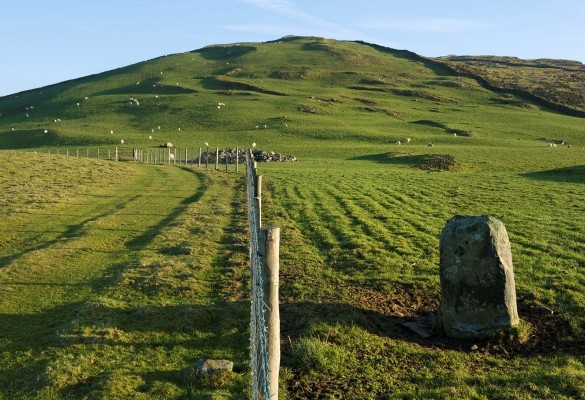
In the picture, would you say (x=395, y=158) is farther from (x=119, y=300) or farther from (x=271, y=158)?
(x=119, y=300)

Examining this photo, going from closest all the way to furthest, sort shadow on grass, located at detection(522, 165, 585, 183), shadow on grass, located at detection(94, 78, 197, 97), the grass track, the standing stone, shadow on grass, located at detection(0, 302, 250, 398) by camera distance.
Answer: shadow on grass, located at detection(0, 302, 250, 398) < the grass track < the standing stone < shadow on grass, located at detection(522, 165, 585, 183) < shadow on grass, located at detection(94, 78, 197, 97)

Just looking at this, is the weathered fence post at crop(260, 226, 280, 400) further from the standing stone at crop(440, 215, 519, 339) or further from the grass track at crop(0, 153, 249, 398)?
the standing stone at crop(440, 215, 519, 339)

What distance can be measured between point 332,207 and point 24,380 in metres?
18.1

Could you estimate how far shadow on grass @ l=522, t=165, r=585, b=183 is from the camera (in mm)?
36406

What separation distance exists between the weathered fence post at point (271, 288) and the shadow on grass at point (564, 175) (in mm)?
32746

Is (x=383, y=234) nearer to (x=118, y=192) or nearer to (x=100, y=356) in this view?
(x=100, y=356)

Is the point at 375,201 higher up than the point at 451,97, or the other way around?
the point at 451,97

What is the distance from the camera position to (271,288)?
8.37 m

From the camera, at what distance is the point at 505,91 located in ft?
432

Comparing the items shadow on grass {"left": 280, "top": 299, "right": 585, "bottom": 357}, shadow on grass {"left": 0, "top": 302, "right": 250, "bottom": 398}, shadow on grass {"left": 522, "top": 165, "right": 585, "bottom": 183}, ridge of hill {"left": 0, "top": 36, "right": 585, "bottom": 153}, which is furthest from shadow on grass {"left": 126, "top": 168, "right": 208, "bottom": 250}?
ridge of hill {"left": 0, "top": 36, "right": 585, "bottom": 153}

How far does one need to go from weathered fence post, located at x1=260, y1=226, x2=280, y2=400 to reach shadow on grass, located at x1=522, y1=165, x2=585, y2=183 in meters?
32.7

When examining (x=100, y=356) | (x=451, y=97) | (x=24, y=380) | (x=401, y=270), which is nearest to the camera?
(x=24, y=380)

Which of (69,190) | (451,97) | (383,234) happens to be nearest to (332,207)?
(383,234)

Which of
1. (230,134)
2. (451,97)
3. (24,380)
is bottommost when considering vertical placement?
(24,380)
